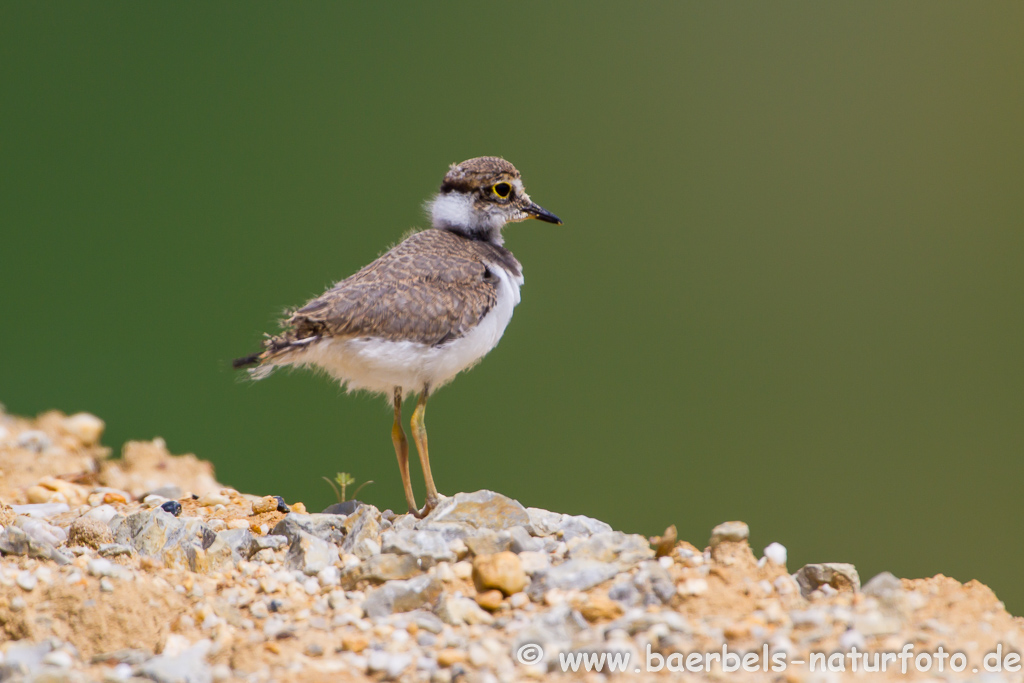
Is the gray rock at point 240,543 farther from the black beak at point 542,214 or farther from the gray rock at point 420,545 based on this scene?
the black beak at point 542,214

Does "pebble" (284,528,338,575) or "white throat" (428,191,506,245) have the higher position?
"white throat" (428,191,506,245)

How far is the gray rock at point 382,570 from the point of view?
3.11 m

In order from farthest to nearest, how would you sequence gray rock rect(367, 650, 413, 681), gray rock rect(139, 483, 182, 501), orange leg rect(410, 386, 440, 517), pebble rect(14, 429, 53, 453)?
pebble rect(14, 429, 53, 453) → gray rock rect(139, 483, 182, 501) → orange leg rect(410, 386, 440, 517) → gray rock rect(367, 650, 413, 681)

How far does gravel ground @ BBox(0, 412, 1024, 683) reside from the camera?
2.46m

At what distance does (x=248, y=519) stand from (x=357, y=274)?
121 centimetres

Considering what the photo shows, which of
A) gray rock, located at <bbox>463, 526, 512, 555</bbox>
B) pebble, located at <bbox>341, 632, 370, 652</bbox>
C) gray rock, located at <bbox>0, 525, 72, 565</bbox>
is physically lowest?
pebble, located at <bbox>341, 632, 370, 652</bbox>

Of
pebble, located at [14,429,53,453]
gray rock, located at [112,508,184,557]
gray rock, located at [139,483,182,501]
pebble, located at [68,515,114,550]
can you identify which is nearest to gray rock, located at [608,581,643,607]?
gray rock, located at [112,508,184,557]

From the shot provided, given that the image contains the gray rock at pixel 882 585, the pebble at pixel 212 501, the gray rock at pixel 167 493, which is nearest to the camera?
the gray rock at pixel 882 585

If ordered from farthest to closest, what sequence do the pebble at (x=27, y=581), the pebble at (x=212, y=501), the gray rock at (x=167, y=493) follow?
1. the gray rock at (x=167, y=493)
2. the pebble at (x=212, y=501)
3. the pebble at (x=27, y=581)

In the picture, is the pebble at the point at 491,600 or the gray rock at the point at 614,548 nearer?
the pebble at the point at 491,600

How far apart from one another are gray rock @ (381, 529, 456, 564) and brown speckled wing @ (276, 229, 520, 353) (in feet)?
2.59

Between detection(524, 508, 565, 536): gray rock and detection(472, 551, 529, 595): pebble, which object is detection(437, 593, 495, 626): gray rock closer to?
detection(472, 551, 529, 595): pebble

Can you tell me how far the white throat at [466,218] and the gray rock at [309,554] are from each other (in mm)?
1719

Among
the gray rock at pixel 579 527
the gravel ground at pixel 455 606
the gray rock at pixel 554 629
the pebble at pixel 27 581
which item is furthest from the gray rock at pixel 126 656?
the gray rock at pixel 579 527
